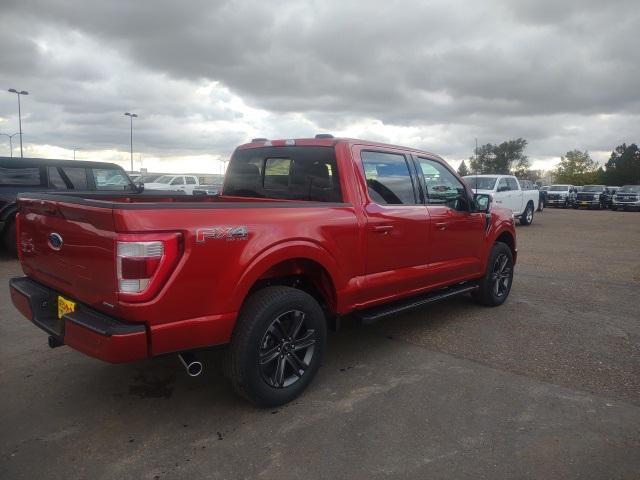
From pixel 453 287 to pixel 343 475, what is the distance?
10.1 ft

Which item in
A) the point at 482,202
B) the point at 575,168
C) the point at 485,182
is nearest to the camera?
Answer: the point at 482,202

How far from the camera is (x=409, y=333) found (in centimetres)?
490

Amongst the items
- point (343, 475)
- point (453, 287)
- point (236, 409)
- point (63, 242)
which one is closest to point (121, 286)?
point (63, 242)

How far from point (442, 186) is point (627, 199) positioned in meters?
31.4

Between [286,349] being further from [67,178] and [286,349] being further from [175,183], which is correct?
[175,183]

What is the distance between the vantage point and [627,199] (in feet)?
101

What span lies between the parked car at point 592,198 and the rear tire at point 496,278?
30058mm

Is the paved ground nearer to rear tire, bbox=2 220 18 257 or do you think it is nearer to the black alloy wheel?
the black alloy wheel

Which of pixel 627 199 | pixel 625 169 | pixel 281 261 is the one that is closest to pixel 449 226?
pixel 281 261

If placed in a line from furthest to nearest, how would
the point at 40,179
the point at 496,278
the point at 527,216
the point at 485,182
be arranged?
1. the point at 527,216
2. the point at 485,182
3. the point at 40,179
4. the point at 496,278

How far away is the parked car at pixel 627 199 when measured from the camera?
30.5 metres

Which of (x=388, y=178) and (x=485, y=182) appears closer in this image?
(x=388, y=178)

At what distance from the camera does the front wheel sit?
10.0ft

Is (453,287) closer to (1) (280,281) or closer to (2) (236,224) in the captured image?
(1) (280,281)
